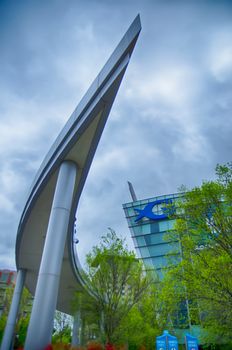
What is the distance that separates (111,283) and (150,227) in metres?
20.6

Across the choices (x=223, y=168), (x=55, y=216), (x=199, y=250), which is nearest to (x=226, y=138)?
(x=223, y=168)

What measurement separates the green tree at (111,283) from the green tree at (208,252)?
4586 millimetres

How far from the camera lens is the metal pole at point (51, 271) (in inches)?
303

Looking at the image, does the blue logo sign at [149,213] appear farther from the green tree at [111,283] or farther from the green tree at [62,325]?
the green tree at [111,283]

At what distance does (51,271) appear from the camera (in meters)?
8.53

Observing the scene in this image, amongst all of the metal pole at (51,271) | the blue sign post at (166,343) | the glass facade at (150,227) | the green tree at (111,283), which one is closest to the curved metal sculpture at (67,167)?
the metal pole at (51,271)

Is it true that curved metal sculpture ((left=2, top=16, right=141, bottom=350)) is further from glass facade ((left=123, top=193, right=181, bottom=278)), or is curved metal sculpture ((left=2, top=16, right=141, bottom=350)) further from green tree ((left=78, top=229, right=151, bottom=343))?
glass facade ((left=123, top=193, right=181, bottom=278))

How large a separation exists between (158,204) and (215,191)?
2611 cm

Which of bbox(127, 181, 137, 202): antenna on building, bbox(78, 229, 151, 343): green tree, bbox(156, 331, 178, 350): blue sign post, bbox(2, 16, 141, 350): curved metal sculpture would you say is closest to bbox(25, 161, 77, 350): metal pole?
bbox(2, 16, 141, 350): curved metal sculpture

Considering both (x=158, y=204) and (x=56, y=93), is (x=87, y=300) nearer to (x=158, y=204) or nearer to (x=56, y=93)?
(x=56, y=93)

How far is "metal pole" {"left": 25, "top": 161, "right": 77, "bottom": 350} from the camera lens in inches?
303

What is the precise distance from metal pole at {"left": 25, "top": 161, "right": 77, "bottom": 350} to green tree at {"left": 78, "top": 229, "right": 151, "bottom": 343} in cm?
690

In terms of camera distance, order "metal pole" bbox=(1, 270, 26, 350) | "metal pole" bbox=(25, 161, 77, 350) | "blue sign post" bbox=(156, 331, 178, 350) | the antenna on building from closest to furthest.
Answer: "metal pole" bbox=(25, 161, 77, 350) → "blue sign post" bbox=(156, 331, 178, 350) → "metal pole" bbox=(1, 270, 26, 350) → the antenna on building

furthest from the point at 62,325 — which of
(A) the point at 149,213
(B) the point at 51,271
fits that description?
(B) the point at 51,271
